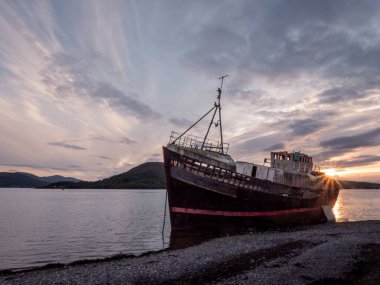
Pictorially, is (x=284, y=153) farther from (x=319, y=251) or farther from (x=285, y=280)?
(x=285, y=280)

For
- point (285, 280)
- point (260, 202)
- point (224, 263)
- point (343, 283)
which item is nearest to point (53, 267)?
point (224, 263)

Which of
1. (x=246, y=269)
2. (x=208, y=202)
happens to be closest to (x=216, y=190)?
(x=208, y=202)

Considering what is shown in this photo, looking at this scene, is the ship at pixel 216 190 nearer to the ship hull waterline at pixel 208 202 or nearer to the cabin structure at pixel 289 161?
the ship hull waterline at pixel 208 202

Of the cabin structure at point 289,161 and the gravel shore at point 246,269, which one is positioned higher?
the cabin structure at point 289,161

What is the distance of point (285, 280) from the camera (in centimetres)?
1286

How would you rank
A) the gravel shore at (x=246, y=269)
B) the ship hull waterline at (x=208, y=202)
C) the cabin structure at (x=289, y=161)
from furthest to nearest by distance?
1. the cabin structure at (x=289, y=161)
2. the ship hull waterline at (x=208, y=202)
3. the gravel shore at (x=246, y=269)

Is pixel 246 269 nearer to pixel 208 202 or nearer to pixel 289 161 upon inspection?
pixel 208 202

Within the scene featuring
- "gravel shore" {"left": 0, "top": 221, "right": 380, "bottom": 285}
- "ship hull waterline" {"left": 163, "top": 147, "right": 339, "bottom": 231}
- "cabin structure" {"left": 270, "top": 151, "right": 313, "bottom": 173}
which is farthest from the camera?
"cabin structure" {"left": 270, "top": 151, "right": 313, "bottom": 173}

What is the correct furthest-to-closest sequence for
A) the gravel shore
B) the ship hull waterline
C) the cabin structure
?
the cabin structure
the ship hull waterline
the gravel shore

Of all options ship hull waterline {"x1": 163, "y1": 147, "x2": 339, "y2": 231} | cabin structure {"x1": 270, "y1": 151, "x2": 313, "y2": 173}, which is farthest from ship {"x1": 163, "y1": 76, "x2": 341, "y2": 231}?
cabin structure {"x1": 270, "y1": 151, "x2": 313, "y2": 173}

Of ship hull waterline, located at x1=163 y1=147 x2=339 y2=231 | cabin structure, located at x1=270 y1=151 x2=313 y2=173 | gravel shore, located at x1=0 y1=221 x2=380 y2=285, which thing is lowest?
gravel shore, located at x1=0 y1=221 x2=380 y2=285

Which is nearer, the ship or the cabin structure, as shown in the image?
the ship

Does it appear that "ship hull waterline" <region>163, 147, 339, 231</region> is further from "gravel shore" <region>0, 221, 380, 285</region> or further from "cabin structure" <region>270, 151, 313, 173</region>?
"cabin structure" <region>270, 151, 313, 173</region>

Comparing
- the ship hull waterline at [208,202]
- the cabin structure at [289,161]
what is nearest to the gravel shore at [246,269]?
the ship hull waterline at [208,202]
